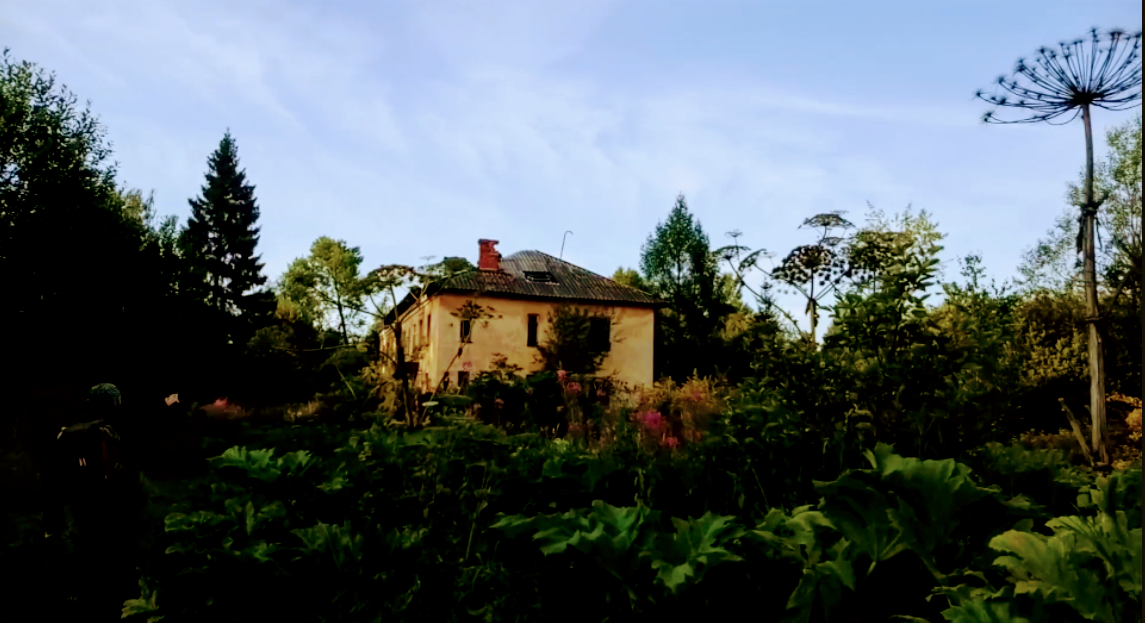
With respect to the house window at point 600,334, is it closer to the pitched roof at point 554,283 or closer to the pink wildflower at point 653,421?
the pitched roof at point 554,283

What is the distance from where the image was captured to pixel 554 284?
82.7ft

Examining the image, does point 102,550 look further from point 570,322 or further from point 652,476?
point 570,322

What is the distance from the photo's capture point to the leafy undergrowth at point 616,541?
2.46m

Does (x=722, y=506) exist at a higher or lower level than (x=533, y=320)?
lower

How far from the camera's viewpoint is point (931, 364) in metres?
4.43

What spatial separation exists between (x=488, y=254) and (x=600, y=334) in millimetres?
4234

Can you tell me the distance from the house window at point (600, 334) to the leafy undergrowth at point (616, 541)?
1882 cm

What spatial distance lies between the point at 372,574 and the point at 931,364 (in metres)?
3.06

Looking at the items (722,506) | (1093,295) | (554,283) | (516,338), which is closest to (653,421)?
(722,506)

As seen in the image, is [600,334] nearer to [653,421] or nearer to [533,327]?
[533,327]

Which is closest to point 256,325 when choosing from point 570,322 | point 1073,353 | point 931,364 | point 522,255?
point 522,255

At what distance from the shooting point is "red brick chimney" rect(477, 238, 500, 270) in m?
24.9

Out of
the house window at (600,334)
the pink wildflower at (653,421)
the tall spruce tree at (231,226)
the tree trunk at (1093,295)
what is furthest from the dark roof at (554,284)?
the tall spruce tree at (231,226)

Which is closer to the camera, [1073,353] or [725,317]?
[1073,353]
